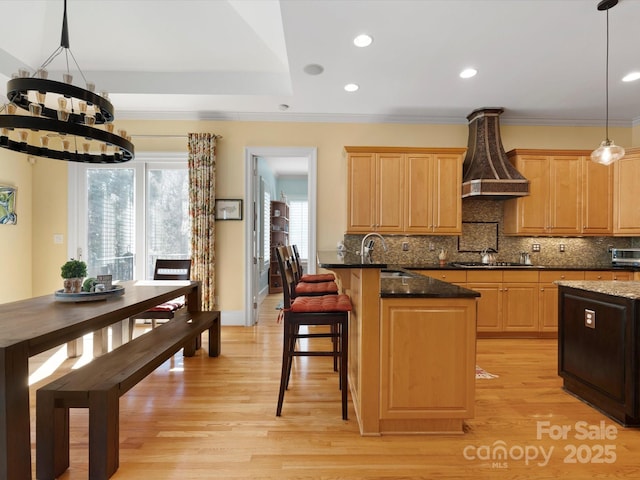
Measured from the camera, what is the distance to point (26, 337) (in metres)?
1.59

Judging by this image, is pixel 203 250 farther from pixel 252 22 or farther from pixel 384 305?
pixel 384 305

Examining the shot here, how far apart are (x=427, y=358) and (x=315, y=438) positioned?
848 mm

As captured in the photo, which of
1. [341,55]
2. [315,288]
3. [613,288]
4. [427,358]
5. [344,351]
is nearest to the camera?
[427,358]

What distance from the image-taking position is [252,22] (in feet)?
11.7

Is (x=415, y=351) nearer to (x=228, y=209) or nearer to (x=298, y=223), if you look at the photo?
(x=228, y=209)

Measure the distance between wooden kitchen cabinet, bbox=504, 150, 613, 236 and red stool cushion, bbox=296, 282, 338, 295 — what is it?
2.90 metres

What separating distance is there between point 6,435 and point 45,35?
13.7ft

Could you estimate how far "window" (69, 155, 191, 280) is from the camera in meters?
4.59

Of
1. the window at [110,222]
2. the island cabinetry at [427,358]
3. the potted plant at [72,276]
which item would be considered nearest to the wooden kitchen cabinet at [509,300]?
the island cabinetry at [427,358]

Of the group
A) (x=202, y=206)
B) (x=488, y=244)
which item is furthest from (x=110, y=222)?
(x=488, y=244)

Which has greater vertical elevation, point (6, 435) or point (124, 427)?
point (6, 435)

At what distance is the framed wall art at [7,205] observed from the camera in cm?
411

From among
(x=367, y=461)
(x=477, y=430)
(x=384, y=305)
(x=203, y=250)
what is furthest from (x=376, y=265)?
(x=203, y=250)

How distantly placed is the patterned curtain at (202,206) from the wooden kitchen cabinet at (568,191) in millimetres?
4077
